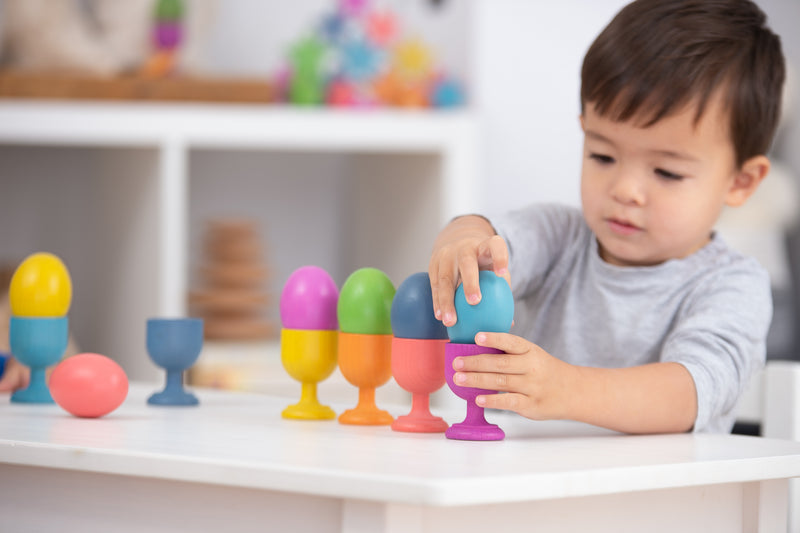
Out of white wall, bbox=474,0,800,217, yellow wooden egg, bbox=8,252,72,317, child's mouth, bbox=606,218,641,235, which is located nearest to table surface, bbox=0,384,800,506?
yellow wooden egg, bbox=8,252,72,317

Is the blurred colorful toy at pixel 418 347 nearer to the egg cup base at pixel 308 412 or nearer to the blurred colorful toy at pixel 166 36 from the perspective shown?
the egg cup base at pixel 308 412

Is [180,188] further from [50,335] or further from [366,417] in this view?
[366,417]

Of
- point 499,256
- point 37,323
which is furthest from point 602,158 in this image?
point 37,323

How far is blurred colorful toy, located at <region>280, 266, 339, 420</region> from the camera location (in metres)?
0.76

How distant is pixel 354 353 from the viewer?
73 cm

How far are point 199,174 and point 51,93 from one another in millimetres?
619

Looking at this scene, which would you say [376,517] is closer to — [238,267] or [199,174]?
[238,267]

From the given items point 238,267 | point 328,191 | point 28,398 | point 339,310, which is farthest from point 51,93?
point 339,310

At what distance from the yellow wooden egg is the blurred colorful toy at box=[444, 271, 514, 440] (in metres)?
0.38

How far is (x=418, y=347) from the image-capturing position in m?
0.69

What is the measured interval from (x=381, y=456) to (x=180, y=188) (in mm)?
1382

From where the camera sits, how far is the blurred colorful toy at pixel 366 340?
729 millimetres

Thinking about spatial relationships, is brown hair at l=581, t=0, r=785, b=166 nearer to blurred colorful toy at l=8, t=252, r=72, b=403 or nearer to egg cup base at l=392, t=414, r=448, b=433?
egg cup base at l=392, t=414, r=448, b=433

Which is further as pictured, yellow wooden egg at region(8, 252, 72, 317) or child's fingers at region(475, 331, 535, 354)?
yellow wooden egg at region(8, 252, 72, 317)
